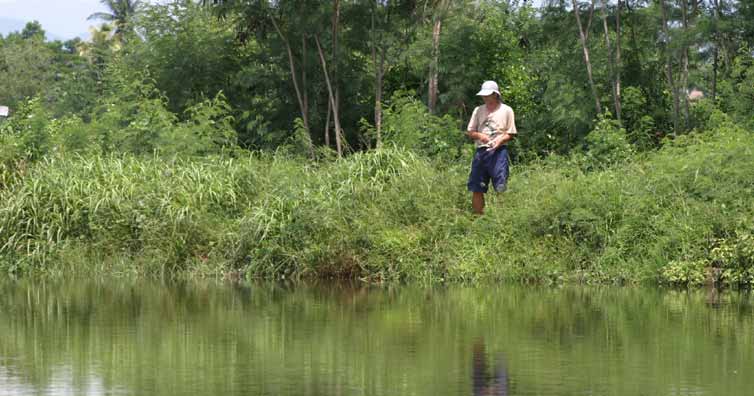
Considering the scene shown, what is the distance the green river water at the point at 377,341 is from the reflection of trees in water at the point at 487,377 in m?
0.01

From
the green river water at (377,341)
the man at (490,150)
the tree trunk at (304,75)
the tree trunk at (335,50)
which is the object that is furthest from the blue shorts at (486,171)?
the tree trunk at (304,75)

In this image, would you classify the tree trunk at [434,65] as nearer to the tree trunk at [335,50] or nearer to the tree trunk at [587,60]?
the tree trunk at [335,50]

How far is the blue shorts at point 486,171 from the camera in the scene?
51.2ft

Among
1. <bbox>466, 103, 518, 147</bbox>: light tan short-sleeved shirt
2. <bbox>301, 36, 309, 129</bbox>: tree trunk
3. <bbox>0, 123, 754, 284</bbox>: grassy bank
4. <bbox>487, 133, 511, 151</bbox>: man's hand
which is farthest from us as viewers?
<bbox>301, 36, 309, 129</bbox>: tree trunk

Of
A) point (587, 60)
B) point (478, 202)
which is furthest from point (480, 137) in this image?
point (587, 60)

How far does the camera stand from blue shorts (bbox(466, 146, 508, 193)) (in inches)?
615

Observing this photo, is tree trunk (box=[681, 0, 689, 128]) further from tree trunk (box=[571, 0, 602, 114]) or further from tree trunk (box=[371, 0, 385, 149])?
tree trunk (box=[371, 0, 385, 149])

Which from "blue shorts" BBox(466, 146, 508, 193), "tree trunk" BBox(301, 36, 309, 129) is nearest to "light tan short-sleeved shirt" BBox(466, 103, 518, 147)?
"blue shorts" BBox(466, 146, 508, 193)

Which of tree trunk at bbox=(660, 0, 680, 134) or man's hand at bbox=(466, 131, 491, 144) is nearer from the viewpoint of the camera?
man's hand at bbox=(466, 131, 491, 144)

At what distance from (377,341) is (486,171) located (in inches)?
248

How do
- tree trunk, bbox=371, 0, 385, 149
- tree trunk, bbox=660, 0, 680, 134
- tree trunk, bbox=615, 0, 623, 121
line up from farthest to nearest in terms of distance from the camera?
tree trunk, bbox=371, 0, 385, 149 < tree trunk, bbox=615, 0, 623, 121 < tree trunk, bbox=660, 0, 680, 134

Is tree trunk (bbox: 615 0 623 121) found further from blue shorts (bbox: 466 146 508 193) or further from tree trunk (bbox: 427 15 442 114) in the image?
blue shorts (bbox: 466 146 508 193)

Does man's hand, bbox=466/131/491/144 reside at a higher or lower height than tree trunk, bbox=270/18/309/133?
lower

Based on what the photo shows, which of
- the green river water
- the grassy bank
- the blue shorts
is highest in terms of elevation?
the blue shorts
